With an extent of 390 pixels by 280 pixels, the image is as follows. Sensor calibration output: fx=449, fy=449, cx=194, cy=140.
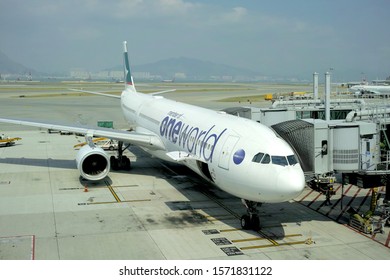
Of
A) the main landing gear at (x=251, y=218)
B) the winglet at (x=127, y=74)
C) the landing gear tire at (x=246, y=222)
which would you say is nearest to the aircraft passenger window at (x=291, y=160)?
the main landing gear at (x=251, y=218)

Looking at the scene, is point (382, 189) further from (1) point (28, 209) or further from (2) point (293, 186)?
(1) point (28, 209)

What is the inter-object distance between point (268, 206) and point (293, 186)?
18.9ft

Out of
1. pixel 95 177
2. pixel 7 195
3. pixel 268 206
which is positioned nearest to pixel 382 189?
pixel 268 206

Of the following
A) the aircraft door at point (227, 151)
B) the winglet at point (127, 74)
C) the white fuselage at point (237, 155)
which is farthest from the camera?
the winglet at point (127, 74)

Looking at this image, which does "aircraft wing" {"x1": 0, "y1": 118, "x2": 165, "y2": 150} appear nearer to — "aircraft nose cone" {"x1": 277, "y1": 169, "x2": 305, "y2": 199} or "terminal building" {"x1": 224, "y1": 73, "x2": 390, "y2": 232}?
"terminal building" {"x1": 224, "y1": 73, "x2": 390, "y2": 232}

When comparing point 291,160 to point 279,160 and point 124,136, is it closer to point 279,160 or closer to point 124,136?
point 279,160

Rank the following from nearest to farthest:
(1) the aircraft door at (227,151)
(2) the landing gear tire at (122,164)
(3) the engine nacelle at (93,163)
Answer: (1) the aircraft door at (227,151) < (3) the engine nacelle at (93,163) < (2) the landing gear tire at (122,164)

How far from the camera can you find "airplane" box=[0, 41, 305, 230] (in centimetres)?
1523

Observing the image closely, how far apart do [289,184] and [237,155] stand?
7.65 feet

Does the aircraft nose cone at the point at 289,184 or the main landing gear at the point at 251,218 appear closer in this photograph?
the aircraft nose cone at the point at 289,184

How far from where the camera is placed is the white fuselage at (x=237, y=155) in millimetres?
15117

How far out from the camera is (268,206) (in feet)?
67.1

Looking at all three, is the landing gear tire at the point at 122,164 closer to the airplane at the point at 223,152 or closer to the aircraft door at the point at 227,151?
the airplane at the point at 223,152

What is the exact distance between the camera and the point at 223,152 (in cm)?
1706
